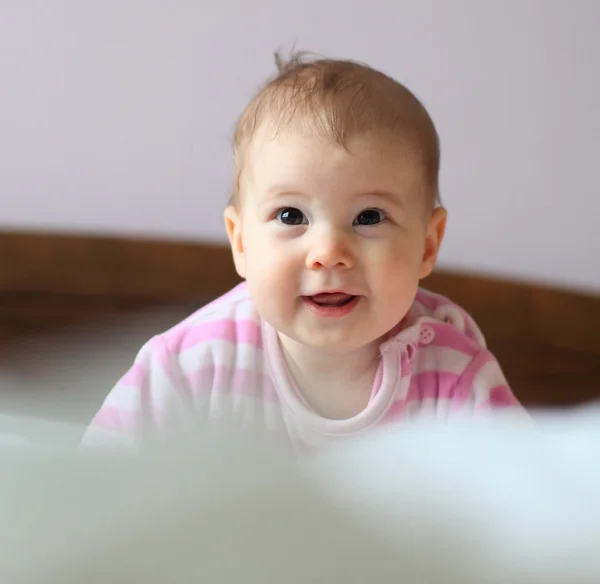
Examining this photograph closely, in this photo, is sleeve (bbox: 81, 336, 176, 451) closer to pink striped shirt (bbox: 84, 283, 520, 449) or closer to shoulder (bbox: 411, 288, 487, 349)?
pink striped shirt (bbox: 84, 283, 520, 449)

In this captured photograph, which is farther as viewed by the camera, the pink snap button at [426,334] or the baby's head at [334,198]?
the pink snap button at [426,334]

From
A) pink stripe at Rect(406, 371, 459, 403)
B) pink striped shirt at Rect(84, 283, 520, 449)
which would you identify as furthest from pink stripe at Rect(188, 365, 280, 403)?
pink stripe at Rect(406, 371, 459, 403)

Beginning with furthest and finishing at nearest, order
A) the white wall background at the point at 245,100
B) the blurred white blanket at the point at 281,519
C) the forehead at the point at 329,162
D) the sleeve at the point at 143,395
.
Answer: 1. the white wall background at the point at 245,100
2. the sleeve at the point at 143,395
3. the forehead at the point at 329,162
4. the blurred white blanket at the point at 281,519

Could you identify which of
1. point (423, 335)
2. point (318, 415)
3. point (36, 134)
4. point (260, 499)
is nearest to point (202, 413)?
point (318, 415)

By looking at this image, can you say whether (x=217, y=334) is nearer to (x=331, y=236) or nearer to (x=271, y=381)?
(x=271, y=381)

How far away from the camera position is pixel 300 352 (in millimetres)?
747

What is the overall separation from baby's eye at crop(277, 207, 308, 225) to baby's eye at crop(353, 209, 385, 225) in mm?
41

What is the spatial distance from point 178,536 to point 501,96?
0.90m

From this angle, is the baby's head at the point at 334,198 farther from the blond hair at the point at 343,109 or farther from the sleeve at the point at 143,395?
the sleeve at the point at 143,395

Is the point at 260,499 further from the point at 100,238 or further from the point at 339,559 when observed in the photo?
the point at 100,238

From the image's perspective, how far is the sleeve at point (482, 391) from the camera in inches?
28.8

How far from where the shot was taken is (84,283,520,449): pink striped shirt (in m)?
0.72

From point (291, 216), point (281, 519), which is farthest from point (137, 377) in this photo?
point (281, 519)

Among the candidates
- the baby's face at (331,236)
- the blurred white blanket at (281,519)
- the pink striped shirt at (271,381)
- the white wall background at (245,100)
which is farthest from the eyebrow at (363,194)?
the white wall background at (245,100)
